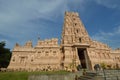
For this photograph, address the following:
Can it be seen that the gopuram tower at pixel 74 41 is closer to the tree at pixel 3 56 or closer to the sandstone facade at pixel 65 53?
the sandstone facade at pixel 65 53

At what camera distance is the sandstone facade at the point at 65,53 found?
33919 mm

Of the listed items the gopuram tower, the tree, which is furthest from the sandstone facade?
the tree

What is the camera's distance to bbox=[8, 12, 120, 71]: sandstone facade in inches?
1335

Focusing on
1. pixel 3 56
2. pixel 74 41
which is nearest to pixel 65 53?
pixel 74 41

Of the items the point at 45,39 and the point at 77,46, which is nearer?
the point at 77,46

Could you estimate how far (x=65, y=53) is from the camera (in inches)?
1344

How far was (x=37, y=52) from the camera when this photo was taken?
36.6 m

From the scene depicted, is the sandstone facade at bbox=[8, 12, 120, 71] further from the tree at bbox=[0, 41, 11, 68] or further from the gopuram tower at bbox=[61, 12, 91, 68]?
the tree at bbox=[0, 41, 11, 68]

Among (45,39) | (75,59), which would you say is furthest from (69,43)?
(45,39)

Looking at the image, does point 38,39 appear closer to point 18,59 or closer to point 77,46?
point 18,59

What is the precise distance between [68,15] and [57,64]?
18.7 meters

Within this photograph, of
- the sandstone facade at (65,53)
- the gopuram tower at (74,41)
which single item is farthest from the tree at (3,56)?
the gopuram tower at (74,41)

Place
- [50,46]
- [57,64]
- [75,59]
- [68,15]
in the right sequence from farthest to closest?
[68,15], [50,46], [57,64], [75,59]

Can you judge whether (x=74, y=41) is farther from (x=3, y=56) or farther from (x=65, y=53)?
(x=3, y=56)
